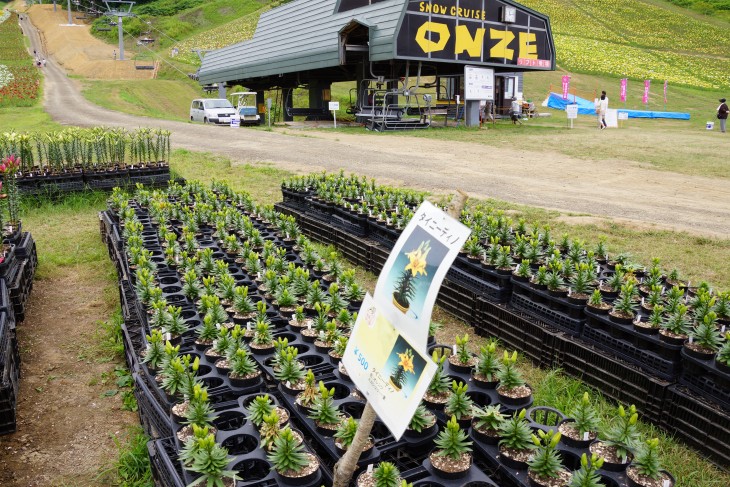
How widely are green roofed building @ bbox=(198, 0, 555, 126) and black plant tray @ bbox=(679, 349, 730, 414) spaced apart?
1920 cm

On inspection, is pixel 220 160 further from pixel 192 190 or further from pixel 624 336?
pixel 624 336

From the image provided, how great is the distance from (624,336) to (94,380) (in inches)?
153

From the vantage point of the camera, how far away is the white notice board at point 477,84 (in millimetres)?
23328

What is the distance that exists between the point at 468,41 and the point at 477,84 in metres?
1.73

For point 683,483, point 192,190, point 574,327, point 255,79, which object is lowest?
point 683,483

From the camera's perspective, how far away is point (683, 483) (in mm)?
3111

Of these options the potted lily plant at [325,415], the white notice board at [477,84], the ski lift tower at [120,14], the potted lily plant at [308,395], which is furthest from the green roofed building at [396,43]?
the ski lift tower at [120,14]

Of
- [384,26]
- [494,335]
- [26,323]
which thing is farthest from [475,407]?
[384,26]

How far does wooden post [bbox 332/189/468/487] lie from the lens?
185 centimetres

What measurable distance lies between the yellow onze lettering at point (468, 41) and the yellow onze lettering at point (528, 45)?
87.7 inches

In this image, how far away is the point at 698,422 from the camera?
3309 millimetres

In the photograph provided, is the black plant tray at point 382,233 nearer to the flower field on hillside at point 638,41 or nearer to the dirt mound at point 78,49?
the flower field on hillside at point 638,41

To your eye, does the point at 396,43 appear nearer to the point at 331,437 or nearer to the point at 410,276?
the point at 331,437

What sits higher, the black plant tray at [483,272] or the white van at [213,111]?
the white van at [213,111]
